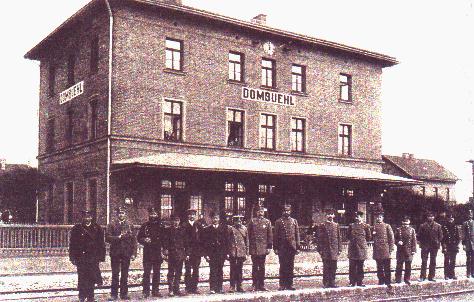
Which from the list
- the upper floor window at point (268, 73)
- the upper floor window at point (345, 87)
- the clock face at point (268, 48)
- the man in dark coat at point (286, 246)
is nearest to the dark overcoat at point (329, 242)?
the man in dark coat at point (286, 246)

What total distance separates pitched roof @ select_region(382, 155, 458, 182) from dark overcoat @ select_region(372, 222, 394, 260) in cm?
3646

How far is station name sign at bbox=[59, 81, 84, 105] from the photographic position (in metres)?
25.0

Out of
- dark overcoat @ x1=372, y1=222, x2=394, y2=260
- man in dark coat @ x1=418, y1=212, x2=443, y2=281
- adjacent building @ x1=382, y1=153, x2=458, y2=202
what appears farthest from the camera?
adjacent building @ x1=382, y1=153, x2=458, y2=202

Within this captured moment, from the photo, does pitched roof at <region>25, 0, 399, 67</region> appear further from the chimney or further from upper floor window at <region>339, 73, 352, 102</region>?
the chimney

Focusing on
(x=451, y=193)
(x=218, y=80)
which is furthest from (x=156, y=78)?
(x=451, y=193)

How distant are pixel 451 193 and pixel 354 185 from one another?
28.2 meters

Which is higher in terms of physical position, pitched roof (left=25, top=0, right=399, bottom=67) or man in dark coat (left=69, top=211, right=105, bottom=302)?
pitched roof (left=25, top=0, right=399, bottom=67)

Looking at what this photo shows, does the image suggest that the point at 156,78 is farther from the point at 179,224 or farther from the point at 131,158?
the point at 179,224

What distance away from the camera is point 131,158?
22.3 m

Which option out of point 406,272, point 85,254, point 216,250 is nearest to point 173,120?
point 216,250

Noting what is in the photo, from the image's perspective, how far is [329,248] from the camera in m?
12.9

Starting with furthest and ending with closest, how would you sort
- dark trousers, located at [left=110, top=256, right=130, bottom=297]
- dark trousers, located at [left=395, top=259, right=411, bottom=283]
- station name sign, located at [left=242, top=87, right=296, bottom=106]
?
station name sign, located at [left=242, top=87, right=296, bottom=106] < dark trousers, located at [left=395, top=259, right=411, bottom=283] < dark trousers, located at [left=110, top=256, right=130, bottom=297]

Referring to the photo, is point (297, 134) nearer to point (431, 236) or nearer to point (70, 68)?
point (70, 68)

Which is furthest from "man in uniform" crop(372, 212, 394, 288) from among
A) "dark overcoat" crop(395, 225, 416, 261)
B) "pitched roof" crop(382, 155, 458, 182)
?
"pitched roof" crop(382, 155, 458, 182)
